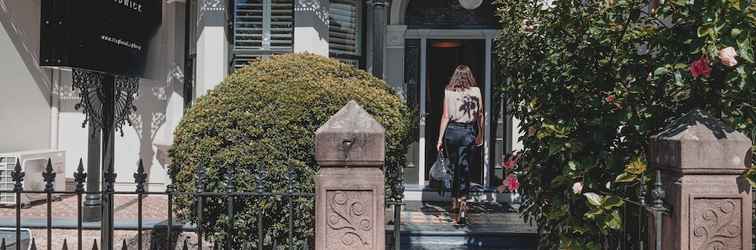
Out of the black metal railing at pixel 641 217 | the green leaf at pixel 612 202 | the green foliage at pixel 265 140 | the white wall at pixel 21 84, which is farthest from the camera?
the white wall at pixel 21 84

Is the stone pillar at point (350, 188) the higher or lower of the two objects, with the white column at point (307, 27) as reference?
lower

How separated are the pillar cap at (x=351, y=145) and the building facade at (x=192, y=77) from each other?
4.08 metres

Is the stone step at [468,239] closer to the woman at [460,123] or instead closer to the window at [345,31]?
the woman at [460,123]

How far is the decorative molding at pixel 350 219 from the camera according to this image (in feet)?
10.7

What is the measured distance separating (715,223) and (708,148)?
42cm

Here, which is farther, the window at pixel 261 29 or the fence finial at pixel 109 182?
the window at pixel 261 29

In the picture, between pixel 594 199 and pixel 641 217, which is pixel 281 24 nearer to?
pixel 594 199

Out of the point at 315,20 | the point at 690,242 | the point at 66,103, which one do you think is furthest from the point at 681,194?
the point at 66,103

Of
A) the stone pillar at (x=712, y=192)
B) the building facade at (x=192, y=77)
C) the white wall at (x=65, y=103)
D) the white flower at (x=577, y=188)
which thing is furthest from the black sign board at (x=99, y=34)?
the stone pillar at (x=712, y=192)

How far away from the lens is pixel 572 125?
12.4ft

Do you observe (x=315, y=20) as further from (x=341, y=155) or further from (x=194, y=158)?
(x=341, y=155)

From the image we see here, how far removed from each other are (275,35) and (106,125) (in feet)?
9.24

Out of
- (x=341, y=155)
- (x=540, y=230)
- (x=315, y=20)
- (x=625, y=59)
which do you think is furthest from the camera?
(x=315, y=20)

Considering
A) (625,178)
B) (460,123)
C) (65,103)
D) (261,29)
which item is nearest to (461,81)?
(460,123)
